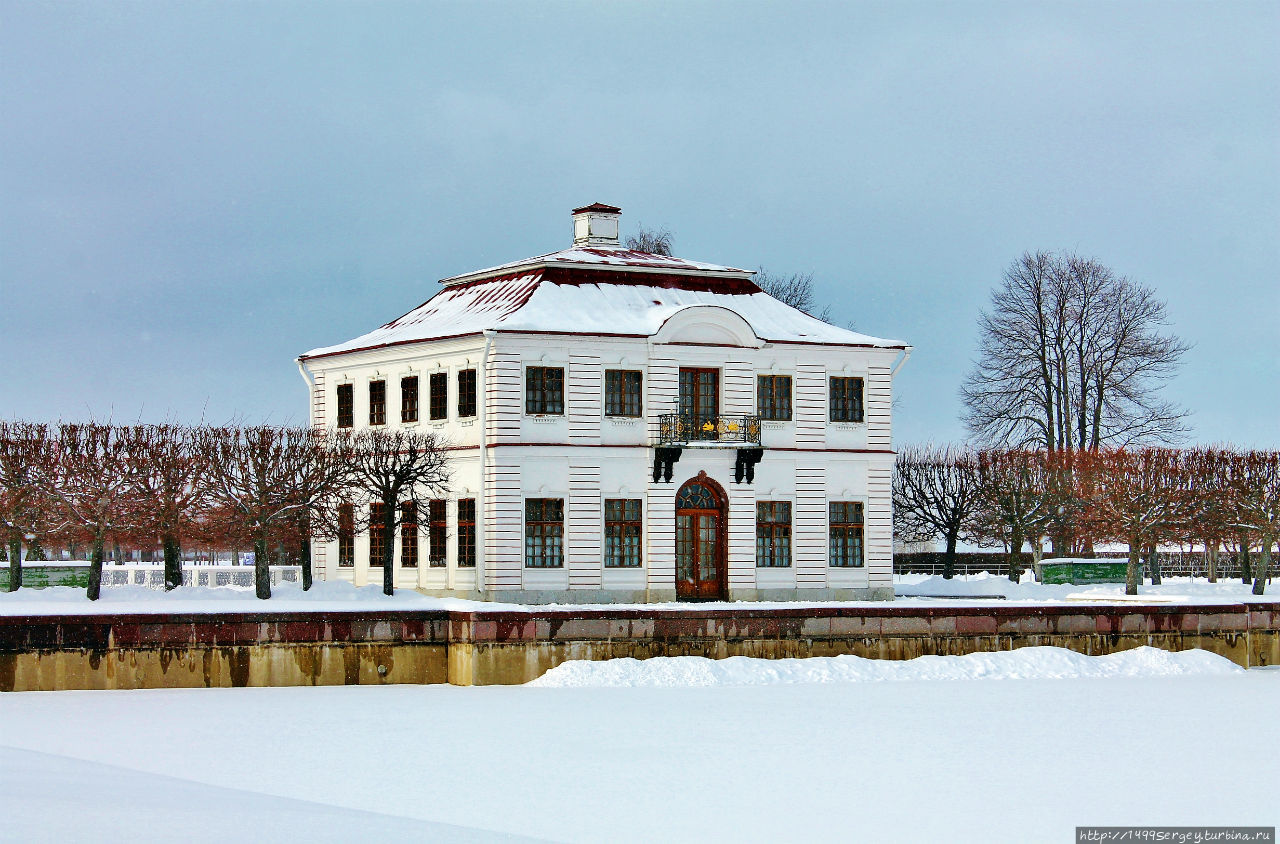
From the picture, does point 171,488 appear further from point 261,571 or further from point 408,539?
point 408,539

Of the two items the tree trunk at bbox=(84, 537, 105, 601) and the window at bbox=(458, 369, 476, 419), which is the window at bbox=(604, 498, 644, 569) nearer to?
the window at bbox=(458, 369, 476, 419)

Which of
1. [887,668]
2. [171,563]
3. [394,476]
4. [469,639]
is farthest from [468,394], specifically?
[887,668]

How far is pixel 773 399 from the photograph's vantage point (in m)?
44.7

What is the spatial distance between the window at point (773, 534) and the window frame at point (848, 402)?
2.53m

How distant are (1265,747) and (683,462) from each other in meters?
19.0

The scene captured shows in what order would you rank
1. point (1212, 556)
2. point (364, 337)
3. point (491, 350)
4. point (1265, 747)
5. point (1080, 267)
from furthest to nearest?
point (1080, 267) < point (1212, 556) < point (364, 337) < point (491, 350) < point (1265, 747)

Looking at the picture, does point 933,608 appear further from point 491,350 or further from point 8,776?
point 8,776

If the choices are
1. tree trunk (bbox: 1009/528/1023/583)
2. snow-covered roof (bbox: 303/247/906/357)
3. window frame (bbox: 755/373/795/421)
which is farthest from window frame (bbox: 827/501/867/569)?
tree trunk (bbox: 1009/528/1023/583)

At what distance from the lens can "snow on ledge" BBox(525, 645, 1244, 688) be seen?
35031 millimetres

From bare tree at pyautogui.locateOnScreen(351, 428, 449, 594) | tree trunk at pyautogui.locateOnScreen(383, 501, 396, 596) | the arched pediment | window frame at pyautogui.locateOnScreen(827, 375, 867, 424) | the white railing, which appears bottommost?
the white railing

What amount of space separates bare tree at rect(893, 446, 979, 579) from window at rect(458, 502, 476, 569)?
2095 centimetres

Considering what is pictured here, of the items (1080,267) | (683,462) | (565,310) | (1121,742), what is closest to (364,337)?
(565,310)

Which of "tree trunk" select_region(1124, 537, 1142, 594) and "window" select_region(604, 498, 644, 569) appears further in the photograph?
"tree trunk" select_region(1124, 537, 1142, 594)

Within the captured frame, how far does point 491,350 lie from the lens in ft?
137
